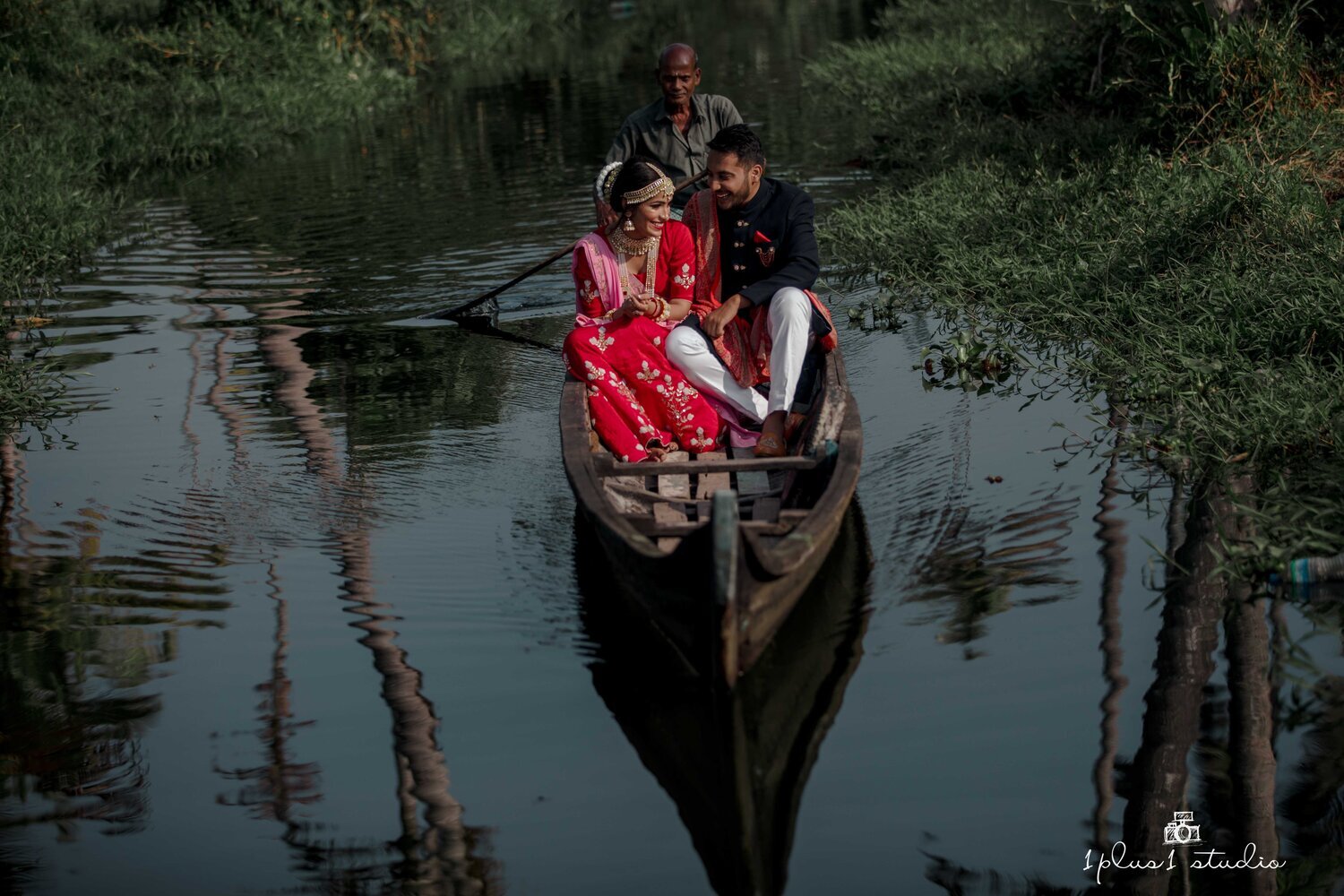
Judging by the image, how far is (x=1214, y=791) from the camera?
147 inches

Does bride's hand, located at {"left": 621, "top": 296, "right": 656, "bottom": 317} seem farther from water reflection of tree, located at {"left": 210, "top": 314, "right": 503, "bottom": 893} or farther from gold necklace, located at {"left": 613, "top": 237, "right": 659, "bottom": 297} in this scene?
water reflection of tree, located at {"left": 210, "top": 314, "right": 503, "bottom": 893}

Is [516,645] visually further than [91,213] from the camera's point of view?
No

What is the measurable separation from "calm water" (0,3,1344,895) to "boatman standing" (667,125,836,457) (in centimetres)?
61

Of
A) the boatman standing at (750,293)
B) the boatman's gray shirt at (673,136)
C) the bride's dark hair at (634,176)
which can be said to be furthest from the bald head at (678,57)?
the bride's dark hair at (634,176)

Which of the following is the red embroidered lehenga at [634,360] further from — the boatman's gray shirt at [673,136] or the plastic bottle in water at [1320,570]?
the boatman's gray shirt at [673,136]

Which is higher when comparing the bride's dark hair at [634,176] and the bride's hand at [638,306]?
the bride's dark hair at [634,176]

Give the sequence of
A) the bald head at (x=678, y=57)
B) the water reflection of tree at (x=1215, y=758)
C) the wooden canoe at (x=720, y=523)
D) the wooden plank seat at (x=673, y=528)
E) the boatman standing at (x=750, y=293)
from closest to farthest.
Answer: the water reflection of tree at (x=1215, y=758) < the wooden canoe at (x=720, y=523) < the wooden plank seat at (x=673, y=528) < the boatman standing at (x=750, y=293) < the bald head at (x=678, y=57)

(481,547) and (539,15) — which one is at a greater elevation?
(539,15)

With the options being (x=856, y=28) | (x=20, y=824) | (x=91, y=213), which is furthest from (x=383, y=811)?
(x=856, y=28)

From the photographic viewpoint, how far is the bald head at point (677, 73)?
8.01 metres

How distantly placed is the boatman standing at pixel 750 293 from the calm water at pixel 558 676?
0.61 m

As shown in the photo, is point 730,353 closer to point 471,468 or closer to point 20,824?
point 471,468

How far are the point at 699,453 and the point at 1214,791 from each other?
8.70 ft

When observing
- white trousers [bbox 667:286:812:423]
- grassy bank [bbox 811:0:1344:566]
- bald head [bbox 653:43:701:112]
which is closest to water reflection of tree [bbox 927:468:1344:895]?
grassy bank [bbox 811:0:1344:566]
